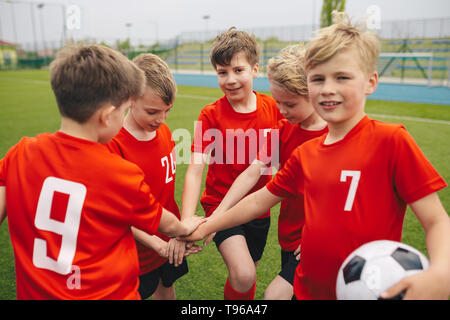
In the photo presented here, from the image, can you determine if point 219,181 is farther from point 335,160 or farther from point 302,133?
point 335,160

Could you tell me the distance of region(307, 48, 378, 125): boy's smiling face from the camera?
4.89ft

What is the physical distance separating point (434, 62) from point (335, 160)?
2486 cm

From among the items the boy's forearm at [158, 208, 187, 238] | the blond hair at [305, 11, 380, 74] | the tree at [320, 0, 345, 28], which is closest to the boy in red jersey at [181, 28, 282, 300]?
the boy's forearm at [158, 208, 187, 238]

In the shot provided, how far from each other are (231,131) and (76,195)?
4.60 feet

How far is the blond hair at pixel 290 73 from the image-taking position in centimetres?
210

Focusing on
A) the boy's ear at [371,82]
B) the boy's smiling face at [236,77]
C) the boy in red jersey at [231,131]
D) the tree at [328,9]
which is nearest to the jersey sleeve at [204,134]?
the boy in red jersey at [231,131]

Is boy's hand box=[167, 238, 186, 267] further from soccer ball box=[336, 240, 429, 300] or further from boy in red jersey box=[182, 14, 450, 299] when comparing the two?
soccer ball box=[336, 240, 429, 300]

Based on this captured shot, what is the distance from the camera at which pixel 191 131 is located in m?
8.26

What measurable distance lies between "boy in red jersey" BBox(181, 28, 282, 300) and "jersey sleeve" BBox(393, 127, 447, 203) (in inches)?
48.6

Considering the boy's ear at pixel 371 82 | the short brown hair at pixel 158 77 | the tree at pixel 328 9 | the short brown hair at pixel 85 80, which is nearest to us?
the short brown hair at pixel 85 80

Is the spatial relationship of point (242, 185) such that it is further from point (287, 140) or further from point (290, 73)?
point (290, 73)

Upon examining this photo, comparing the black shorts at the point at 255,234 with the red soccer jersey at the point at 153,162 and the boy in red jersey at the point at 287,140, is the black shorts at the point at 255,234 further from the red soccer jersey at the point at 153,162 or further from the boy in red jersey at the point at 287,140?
the red soccer jersey at the point at 153,162

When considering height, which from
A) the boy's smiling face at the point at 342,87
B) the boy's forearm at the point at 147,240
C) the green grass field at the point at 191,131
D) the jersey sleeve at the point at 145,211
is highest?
the boy's smiling face at the point at 342,87

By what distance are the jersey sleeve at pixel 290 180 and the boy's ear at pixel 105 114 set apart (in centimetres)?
82
